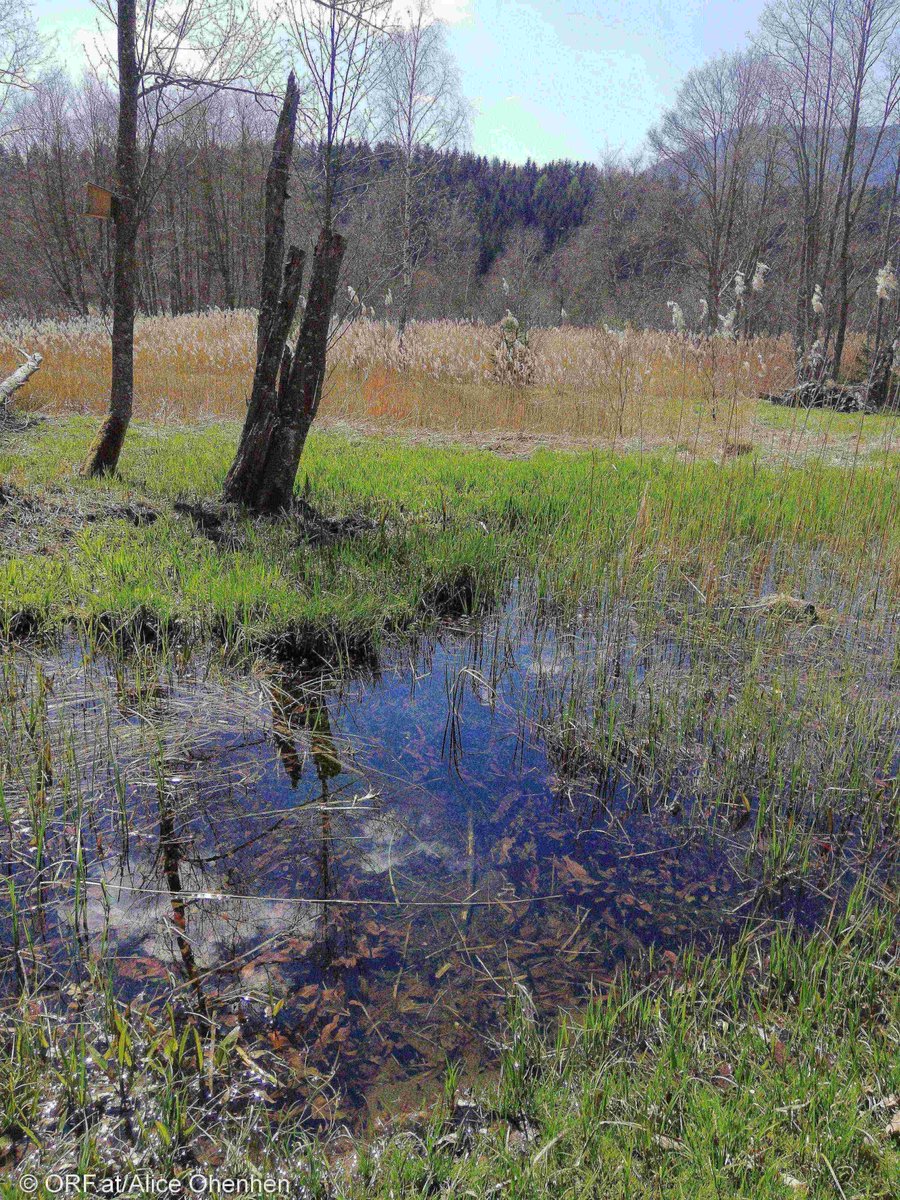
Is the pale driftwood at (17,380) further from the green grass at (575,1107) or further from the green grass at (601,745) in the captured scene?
the green grass at (575,1107)

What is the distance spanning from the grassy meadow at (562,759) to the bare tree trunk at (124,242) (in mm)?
356

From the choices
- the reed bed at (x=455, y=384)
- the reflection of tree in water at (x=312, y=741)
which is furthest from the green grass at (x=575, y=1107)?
the reed bed at (x=455, y=384)

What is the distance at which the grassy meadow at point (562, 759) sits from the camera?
134cm

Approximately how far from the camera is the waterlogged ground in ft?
5.52

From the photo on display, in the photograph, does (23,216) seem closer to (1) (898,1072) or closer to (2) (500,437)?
(2) (500,437)

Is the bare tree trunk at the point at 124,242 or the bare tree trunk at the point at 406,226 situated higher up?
the bare tree trunk at the point at 406,226

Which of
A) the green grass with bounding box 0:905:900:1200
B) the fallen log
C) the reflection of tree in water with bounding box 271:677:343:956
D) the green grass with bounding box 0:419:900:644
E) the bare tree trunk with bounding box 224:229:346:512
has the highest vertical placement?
the fallen log

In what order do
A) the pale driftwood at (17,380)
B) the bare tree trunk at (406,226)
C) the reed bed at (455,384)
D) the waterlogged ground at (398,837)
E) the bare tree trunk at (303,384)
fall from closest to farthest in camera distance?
the waterlogged ground at (398,837) < the bare tree trunk at (303,384) < the pale driftwood at (17,380) < the reed bed at (455,384) < the bare tree trunk at (406,226)

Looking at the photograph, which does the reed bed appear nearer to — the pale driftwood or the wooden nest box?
the pale driftwood

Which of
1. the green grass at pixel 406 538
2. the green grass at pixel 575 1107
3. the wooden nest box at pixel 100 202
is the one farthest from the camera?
the wooden nest box at pixel 100 202

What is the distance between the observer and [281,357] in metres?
4.89

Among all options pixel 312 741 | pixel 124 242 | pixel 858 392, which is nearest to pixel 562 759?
pixel 312 741

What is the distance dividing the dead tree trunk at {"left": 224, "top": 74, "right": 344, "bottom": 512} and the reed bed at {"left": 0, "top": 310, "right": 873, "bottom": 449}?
4532 mm

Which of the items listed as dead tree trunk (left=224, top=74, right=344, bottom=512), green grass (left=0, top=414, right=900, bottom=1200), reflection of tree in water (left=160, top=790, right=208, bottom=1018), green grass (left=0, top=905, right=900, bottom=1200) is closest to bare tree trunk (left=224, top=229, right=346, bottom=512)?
dead tree trunk (left=224, top=74, right=344, bottom=512)
